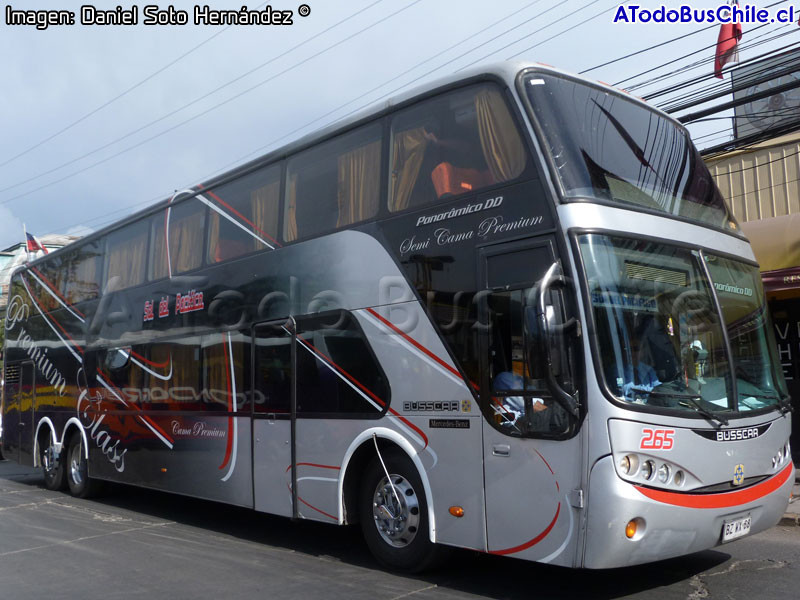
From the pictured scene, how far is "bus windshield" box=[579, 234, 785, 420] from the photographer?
567 centimetres

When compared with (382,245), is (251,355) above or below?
below

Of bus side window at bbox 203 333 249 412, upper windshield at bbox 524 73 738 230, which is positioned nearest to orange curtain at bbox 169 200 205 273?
bus side window at bbox 203 333 249 412

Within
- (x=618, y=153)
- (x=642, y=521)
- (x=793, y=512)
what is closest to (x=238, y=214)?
(x=618, y=153)

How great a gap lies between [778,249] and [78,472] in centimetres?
1160

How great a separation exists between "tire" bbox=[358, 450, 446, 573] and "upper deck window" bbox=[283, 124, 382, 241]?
7.72 ft

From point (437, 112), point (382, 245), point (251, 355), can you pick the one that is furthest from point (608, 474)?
point (251, 355)

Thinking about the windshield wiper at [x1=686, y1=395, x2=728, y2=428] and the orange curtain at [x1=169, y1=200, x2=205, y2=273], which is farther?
the orange curtain at [x1=169, y1=200, x2=205, y2=273]

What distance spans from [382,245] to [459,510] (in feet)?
8.06

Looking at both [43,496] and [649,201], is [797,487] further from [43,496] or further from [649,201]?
[43,496]

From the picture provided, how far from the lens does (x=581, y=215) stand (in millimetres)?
5832

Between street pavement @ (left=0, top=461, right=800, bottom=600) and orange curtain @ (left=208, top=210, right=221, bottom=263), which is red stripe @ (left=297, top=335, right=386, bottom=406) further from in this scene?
orange curtain @ (left=208, top=210, right=221, bottom=263)

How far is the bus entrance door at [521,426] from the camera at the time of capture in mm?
5664

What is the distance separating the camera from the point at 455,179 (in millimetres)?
6867

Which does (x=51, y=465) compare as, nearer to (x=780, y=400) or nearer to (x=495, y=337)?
(x=495, y=337)
